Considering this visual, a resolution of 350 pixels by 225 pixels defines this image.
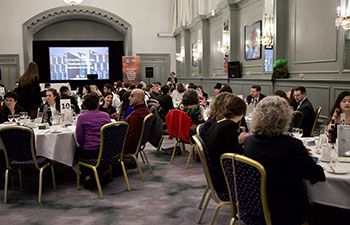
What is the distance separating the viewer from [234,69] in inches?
418

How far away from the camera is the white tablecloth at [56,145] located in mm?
4742

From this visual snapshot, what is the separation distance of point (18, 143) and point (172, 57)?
576 inches

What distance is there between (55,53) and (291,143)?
17921 millimetres

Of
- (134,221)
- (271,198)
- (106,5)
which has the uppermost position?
(106,5)

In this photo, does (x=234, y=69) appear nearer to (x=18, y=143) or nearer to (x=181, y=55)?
(x=181, y=55)

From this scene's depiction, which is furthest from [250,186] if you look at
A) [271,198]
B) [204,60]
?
[204,60]

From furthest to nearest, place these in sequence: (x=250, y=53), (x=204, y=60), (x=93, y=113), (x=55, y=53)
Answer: (x=55, y=53)
(x=204, y=60)
(x=250, y=53)
(x=93, y=113)

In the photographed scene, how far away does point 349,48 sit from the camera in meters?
6.09

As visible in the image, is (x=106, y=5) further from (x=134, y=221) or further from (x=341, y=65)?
(x=134, y=221)

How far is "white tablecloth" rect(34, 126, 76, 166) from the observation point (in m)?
4.74

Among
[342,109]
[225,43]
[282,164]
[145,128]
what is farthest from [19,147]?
[225,43]

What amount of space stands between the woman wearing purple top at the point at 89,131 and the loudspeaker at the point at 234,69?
6.41 metres

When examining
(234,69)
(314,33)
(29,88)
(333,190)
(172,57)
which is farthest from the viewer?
(172,57)

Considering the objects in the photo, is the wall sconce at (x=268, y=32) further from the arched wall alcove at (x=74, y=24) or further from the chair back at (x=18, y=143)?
the arched wall alcove at (x=74, y=24)
